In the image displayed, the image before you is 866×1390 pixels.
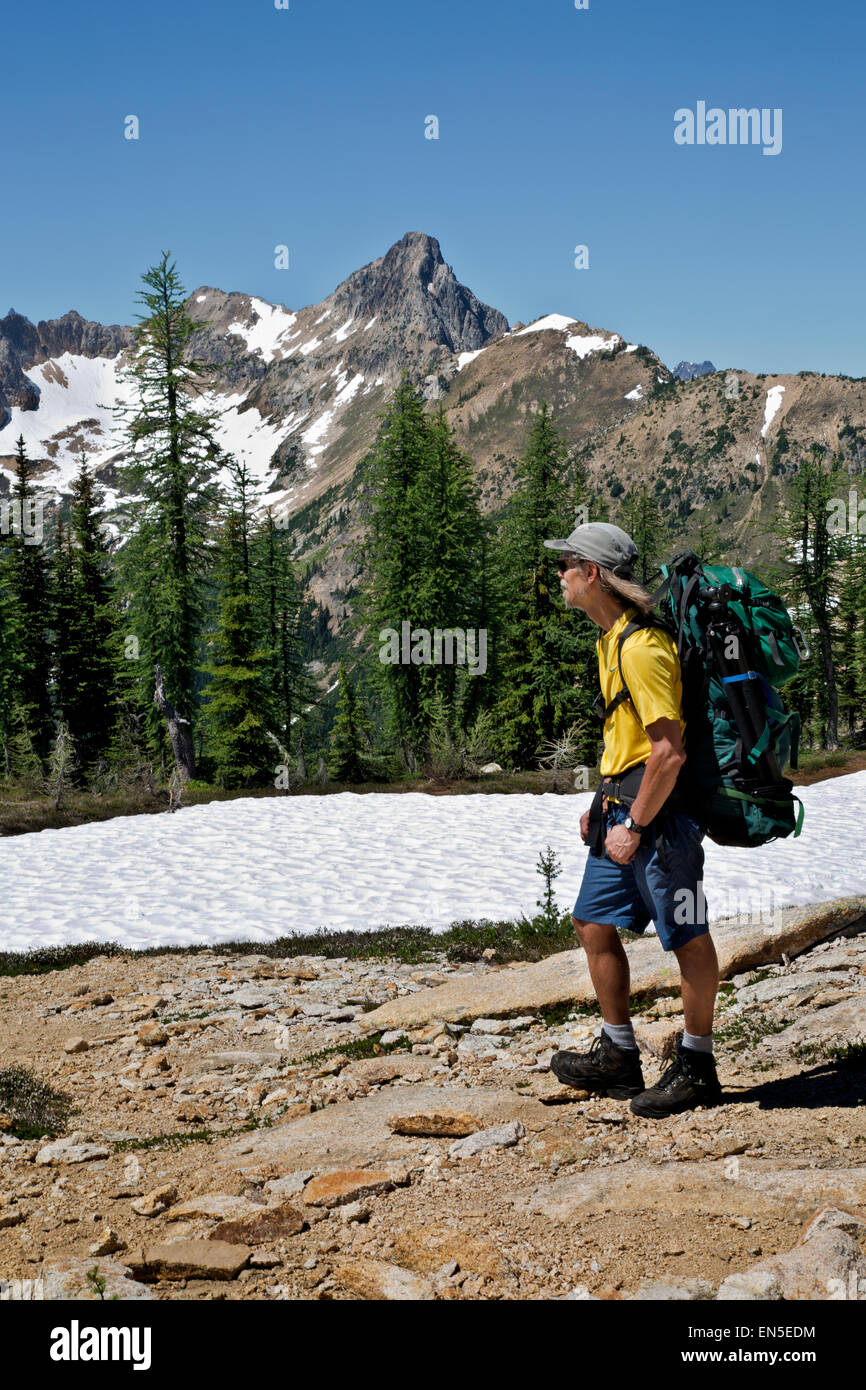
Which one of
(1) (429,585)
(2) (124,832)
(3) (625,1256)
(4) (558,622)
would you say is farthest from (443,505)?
(3) (625,1256)

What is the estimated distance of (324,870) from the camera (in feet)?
43.7

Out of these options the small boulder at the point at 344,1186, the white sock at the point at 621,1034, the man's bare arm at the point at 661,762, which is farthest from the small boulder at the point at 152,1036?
the man's bare arm at the point at 661,762

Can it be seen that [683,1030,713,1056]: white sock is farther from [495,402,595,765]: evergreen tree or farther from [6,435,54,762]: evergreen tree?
[6,435,54,762]: evergreen tree

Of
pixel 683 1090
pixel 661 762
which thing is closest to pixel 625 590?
pixel 661 762

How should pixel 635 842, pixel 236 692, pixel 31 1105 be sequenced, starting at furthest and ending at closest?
pixel 236 692
pixel 31 1105
pixel 635 842

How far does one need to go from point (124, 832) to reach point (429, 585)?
15369 millimetres

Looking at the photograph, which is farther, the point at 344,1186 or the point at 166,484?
the point at 166,484

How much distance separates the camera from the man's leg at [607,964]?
4.46m

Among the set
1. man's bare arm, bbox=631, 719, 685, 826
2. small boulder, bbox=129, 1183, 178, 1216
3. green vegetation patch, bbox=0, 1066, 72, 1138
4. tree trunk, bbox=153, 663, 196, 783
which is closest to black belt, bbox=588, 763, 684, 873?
man's bare arm, bbox=631, 719, 685, 826

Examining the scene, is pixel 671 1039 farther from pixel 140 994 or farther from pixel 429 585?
pixel 429 585

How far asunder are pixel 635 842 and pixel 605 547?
1320 millimetres

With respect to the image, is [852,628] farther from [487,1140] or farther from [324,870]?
[487,1140]

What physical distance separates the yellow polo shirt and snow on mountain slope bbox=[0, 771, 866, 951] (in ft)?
15.1

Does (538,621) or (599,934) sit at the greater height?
(538,621)
